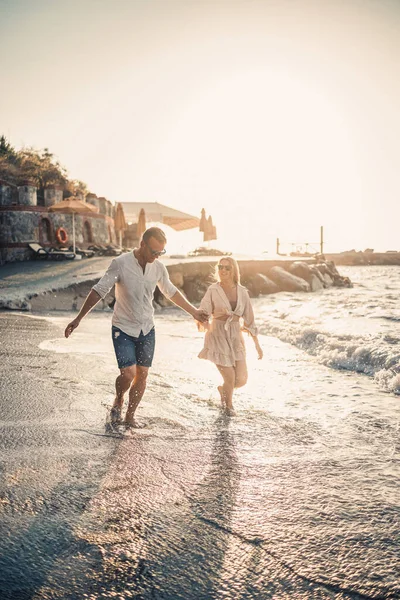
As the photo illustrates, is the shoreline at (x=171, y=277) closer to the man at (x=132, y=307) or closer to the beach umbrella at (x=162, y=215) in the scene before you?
the man at (x=132, y=307)

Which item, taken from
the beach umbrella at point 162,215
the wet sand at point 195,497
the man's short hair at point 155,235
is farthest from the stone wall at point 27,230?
the man's short hair at point 155,235

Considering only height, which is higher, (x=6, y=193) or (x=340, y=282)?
(x=6, y=193)

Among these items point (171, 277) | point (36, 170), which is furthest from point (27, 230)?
point (171, 277)

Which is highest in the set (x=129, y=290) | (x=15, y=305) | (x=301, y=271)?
(x=301, y=271)

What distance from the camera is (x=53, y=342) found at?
7820mm

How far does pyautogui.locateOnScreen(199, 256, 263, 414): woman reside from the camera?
4988 mm

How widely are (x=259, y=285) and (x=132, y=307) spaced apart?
1414 centimetres

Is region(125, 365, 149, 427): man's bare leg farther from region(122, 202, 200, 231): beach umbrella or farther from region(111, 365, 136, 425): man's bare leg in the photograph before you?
region(122, 202, 200, 231): beach umbrella

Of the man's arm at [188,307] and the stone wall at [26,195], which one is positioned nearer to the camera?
the man's arm at [188,307]

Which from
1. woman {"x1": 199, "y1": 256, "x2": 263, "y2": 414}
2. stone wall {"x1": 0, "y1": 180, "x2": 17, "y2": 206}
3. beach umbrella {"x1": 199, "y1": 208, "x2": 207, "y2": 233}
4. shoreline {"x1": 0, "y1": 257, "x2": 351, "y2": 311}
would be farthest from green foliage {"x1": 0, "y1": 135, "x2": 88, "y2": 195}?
woman {"x1": 199, "y1": 256, "x2": 263, "y2": 414}

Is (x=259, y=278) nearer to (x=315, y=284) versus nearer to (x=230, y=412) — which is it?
(x=315, y=284)

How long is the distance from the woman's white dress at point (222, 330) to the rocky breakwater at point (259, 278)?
369 inches

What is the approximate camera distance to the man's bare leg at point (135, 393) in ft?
13.8

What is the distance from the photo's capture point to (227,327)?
16.5 feet
